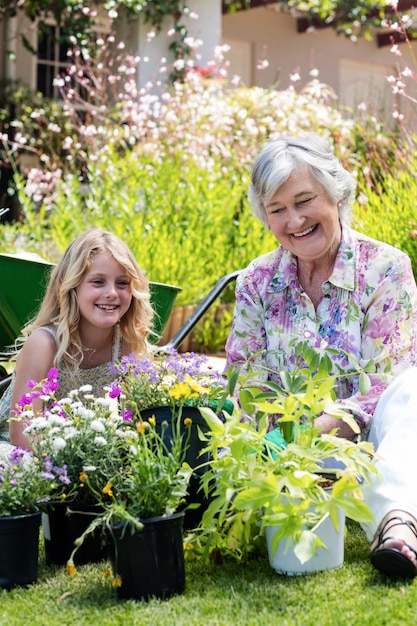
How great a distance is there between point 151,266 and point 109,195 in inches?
28.7

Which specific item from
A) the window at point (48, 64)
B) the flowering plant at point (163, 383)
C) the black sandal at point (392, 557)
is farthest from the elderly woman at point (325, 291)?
the window at point (48, 64)

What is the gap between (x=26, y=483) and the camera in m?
2.09

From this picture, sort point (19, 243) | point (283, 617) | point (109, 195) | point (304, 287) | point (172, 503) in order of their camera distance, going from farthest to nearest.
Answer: point (19, 243), point (109, 195), point (304, 287), point (172, 503), point (283, 617)

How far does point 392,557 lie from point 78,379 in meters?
1.25

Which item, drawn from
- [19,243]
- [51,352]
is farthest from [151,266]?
[51,352]

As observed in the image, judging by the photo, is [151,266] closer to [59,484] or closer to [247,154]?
[247,154]

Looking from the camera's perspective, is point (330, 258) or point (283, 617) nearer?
point (283, 617)

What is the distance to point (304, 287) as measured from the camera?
2633 millimetres

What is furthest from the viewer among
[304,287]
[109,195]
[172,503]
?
[109,195]

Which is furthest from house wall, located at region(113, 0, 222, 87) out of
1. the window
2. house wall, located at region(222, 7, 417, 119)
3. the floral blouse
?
the floral blouse

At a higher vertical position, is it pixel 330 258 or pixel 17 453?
pixel 330 258

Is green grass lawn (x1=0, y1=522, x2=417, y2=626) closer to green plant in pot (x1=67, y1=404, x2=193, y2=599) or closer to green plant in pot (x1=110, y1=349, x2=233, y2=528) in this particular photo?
green plant in pot (x1=67, y1=404, x2=193, y2=599)

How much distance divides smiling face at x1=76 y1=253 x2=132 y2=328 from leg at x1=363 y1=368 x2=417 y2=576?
924 mm

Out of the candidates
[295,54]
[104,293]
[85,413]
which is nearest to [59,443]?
[85,413]
